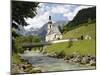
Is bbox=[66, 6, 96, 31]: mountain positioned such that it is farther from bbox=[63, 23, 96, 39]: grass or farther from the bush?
the bush

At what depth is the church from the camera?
2682 mm

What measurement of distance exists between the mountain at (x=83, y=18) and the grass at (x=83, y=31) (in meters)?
0.05

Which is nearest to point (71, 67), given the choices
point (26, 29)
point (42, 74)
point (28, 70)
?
point (42, 74)

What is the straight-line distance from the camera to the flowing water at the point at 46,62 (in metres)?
2.60

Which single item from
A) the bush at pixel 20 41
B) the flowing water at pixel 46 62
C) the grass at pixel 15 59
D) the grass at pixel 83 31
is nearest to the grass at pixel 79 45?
the grass at pixel 83 31

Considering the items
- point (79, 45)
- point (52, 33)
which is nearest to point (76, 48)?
point (79, 45)

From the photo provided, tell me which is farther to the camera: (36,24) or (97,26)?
(97,26)

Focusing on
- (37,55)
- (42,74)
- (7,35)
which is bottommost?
(42,74)

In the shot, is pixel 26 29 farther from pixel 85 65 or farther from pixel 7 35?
pixel 85 65

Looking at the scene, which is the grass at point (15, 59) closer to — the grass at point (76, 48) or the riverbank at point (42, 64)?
the riverbank at point (42, 64)

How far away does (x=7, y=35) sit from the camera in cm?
244

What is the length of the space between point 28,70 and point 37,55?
21 centimetres

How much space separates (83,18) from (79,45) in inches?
14.3

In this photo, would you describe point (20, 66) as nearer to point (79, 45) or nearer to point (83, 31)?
point (79, 45)
